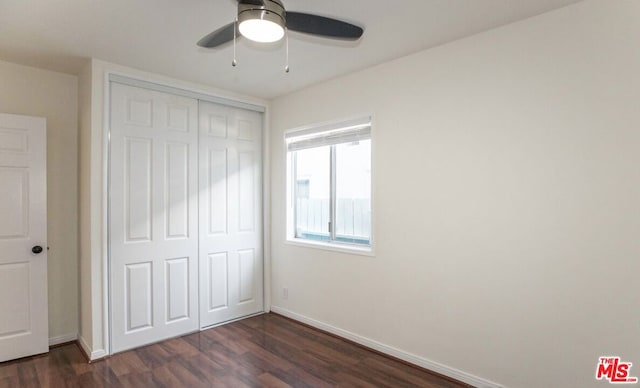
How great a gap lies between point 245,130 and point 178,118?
30.2 inches

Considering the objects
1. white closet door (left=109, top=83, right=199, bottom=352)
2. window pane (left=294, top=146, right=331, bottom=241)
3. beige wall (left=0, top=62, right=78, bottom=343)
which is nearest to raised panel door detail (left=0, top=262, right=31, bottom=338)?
beige wall (left=0, top=62, right=78, bottom=343)

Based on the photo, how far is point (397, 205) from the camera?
286cm

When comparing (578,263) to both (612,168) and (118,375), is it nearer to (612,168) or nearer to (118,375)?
(612,168)

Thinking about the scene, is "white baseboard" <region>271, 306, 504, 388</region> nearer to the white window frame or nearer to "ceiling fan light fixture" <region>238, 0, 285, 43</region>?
the white window frame

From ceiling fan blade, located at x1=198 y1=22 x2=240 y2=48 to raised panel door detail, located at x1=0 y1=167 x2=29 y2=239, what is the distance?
217 centimetres

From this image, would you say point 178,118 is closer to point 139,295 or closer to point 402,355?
point 139,295

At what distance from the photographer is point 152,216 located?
125 inches

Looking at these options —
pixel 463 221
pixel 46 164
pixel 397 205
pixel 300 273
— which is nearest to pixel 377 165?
pixel 397 205

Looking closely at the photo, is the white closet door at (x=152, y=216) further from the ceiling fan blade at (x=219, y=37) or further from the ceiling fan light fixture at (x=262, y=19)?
the ceiling fan light fixture at (x=262, y=19)

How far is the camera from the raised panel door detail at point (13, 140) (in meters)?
2.79

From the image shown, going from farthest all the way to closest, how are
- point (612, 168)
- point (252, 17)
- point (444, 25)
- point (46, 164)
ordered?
point (46, 164) → point (444, 25) → point (612, 168) → point (252, 17)

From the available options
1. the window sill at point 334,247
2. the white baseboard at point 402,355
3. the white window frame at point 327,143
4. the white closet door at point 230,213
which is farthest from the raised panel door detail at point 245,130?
the white baseboard at point 402,355

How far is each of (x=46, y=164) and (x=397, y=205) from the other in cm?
310

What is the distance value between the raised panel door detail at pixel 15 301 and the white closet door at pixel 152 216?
698mm
